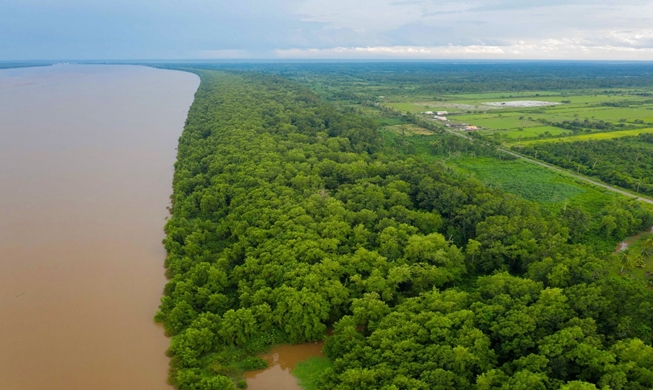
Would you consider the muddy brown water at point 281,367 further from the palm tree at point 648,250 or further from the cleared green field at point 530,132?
the cleared green field at point 530,132

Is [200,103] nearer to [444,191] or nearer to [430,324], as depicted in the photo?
[444,191]

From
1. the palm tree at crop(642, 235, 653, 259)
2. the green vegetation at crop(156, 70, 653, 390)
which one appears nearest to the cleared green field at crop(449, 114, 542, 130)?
the green vegetation at crop(156, 70, 653, 390)

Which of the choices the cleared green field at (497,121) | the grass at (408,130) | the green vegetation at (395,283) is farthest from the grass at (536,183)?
the cleared green field at (497,121)

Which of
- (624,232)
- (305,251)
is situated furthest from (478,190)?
(305,251)

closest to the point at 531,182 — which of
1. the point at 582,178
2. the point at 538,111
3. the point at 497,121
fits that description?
the point at 582,178

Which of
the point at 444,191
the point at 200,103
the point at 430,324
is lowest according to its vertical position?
the point at 430,324

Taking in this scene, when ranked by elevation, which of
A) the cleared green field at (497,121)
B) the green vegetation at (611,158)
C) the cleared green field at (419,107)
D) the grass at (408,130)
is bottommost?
the green vegetation at (611,158)

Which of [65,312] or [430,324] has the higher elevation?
[430,324]
